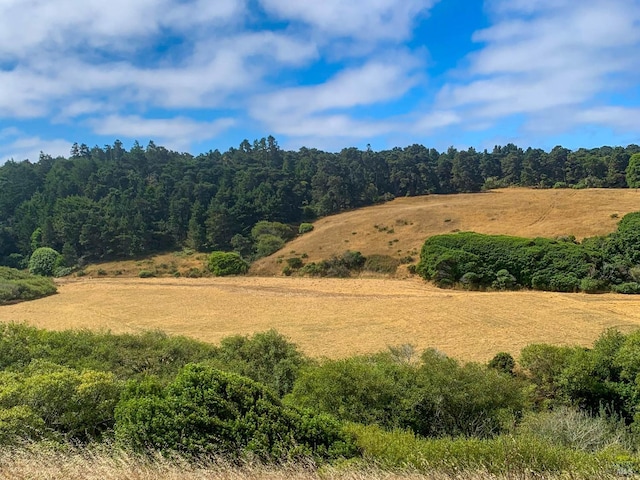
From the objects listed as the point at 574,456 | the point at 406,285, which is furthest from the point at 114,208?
the point at 574,456

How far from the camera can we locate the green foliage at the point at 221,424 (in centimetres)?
676

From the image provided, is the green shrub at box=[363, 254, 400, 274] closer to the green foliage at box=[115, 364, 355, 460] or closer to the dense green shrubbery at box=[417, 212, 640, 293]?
the dense green shrubbery at box=[417, 212, 640, 293]

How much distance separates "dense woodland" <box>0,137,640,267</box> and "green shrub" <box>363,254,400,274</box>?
1761 centimetres

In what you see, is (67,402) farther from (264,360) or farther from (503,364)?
(503,364)

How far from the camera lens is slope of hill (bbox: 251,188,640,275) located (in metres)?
42.8

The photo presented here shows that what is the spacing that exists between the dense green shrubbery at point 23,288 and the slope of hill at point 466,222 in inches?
714

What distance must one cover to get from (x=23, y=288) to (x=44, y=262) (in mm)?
17574

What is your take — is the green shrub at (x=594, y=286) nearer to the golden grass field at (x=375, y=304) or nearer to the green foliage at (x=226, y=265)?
the golden grass field at (x=375, y=304)

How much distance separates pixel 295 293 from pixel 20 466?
2831 cm

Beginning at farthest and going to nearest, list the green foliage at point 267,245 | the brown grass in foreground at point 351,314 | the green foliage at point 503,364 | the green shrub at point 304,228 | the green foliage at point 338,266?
the green shrub at point 304,228, the green foliage at point 267,245, the green foliage at point 338,266, the brown grass in foreground at point 351,314, the green foliage at point 503,364

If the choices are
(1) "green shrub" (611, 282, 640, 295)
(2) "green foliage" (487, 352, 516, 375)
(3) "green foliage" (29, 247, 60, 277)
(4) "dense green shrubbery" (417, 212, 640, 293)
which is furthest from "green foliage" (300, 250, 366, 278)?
(3) "green foliage" (29, 247, 60, 277)

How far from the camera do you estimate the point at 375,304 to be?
2838 centimetres

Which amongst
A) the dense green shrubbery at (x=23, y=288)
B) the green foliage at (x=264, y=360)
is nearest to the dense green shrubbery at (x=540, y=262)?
the green foliage at (x=264, y=360)

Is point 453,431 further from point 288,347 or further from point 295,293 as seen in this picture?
point 295,293
